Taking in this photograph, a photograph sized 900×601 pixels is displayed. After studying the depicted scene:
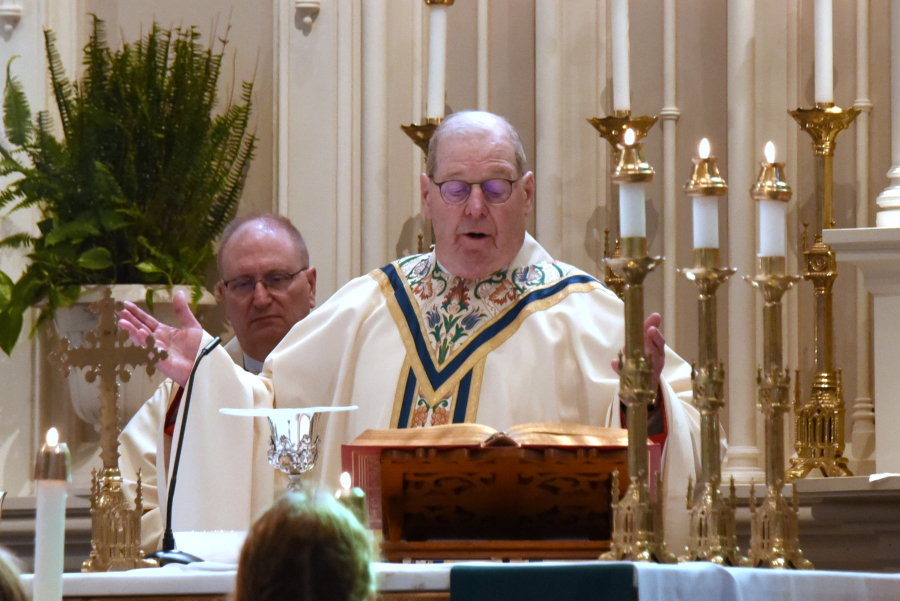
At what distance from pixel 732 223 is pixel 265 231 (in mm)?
1732

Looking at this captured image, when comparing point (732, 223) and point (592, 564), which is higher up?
point (732, 223)

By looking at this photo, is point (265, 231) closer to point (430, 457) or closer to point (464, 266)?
point (464, 266)

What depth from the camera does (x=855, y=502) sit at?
4324 mm

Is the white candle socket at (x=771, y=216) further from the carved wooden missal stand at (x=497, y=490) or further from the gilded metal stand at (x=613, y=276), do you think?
the gilded metal stand at (x=613, y=276)

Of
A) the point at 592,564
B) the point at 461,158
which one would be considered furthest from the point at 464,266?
the point at 592,564

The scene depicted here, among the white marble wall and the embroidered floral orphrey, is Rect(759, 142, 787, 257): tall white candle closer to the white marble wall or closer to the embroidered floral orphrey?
the embroidered floral orphrey

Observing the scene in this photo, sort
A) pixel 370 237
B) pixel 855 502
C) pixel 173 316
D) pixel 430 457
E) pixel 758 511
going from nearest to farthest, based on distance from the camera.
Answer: pixel 758 511, pixel 430 457, pixel 855 502, pixel 173 316, pixel 370 237

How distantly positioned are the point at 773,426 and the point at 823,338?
2.23m

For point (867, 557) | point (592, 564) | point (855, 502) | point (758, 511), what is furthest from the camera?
point (867, 557)

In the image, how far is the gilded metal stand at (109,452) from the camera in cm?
278

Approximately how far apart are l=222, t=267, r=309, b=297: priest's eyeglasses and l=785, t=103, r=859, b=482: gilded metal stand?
1869mm

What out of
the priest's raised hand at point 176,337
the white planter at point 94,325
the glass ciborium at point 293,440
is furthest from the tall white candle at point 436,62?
the glass ciborium at point 293,440

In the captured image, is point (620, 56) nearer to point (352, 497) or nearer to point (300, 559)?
point (352, 497)

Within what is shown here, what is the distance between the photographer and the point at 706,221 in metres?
2.59
